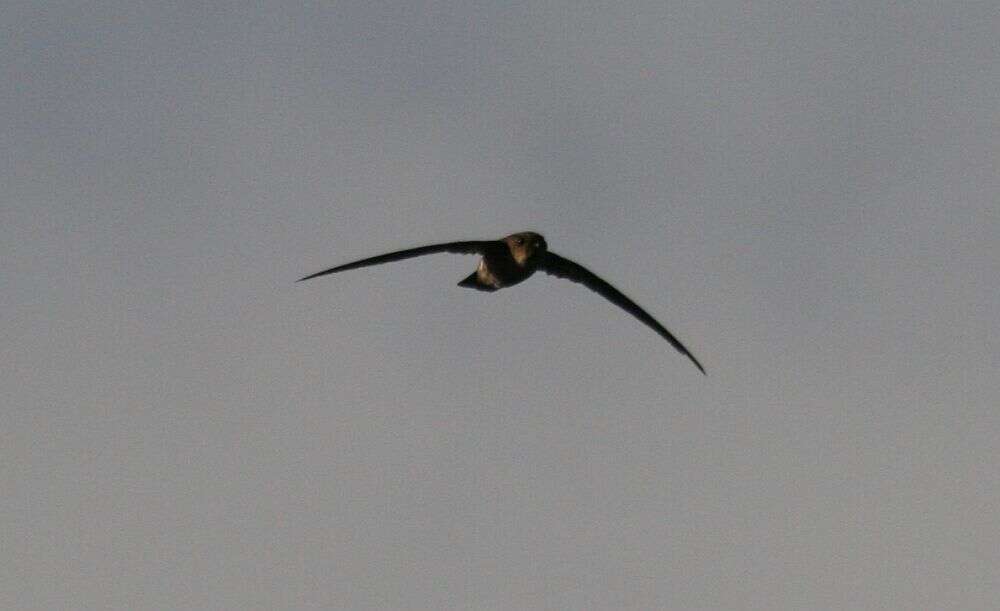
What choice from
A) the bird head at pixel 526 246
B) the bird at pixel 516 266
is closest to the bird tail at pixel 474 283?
the bird at pixel 516 266

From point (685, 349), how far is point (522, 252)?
5.17 meters

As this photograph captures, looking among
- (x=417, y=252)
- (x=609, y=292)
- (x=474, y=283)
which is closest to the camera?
(x=417, y=252)

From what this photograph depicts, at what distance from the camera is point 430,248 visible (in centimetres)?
2433

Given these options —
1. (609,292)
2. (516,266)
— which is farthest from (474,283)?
(609,292)

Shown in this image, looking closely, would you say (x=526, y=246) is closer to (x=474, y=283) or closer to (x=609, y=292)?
(x=474, y=283)

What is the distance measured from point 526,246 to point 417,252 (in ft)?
7.83

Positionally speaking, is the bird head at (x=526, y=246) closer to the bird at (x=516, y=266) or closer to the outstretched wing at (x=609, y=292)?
the bird at (x=516, y=266)

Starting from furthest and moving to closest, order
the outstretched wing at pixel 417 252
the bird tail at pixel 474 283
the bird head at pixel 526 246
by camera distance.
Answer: the bird tail at pixel 474 283
the bird head at pixel 526 246
the outstretched wing at pixel 417 252

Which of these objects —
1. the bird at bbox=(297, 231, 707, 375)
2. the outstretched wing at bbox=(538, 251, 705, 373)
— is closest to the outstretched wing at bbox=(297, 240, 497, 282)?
the bird at bbox=(297, 231, 707, 375)

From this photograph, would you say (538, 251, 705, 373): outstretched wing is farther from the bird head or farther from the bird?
the bird head

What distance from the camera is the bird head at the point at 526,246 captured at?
24625 millimetres

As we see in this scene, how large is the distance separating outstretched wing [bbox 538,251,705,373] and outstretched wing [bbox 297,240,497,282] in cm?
221

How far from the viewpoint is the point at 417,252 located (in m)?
24.0

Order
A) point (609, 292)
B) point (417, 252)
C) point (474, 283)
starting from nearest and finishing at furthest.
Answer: point (417, 252), point (474, 283), point (609, 292)
